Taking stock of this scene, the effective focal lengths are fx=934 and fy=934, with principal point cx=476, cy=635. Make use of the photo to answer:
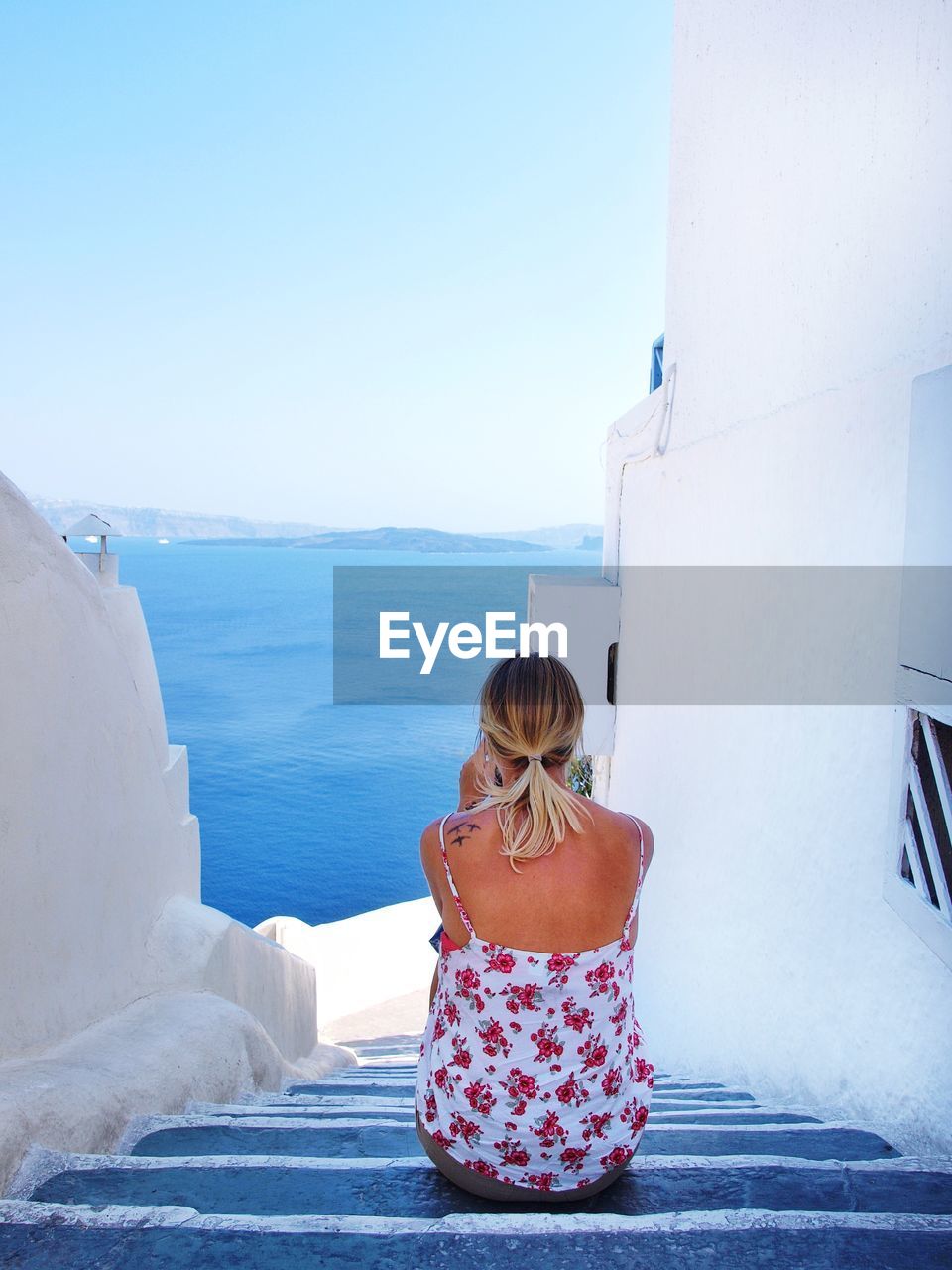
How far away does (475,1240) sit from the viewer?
177 centimetres

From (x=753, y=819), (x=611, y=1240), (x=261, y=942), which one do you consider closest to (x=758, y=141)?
(x=753, y=819)

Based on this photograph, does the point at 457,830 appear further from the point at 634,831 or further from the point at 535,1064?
the point at 535,1064

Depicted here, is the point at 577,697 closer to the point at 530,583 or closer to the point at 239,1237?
the point at 239,1237

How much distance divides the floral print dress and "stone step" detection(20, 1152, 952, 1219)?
118 mm

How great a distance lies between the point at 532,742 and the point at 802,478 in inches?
75.6

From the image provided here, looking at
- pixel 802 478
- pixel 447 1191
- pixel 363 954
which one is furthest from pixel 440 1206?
pixel 363 954

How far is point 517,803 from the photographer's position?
6.57 feet

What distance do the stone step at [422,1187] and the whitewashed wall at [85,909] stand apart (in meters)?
0.27

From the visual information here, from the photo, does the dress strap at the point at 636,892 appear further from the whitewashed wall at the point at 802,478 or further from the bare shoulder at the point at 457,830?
the whitewashed wall at the point at 802,478

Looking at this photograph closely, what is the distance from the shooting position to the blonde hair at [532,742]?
1.97m

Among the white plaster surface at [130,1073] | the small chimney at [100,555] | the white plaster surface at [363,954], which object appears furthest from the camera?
the white plaster surface at [363,954]

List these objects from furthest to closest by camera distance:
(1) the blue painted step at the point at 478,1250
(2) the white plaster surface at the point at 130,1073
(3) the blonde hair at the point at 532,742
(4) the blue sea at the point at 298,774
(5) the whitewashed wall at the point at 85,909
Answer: (4) the blue sea at the point at 298,774, (5) the whitewashed wall at the point at 85,909, (2) the white plaster surface at the point at 130,1073, (3) the blonde hair at the point at 532,742, (1) the blue painted step at the point at 478,1250

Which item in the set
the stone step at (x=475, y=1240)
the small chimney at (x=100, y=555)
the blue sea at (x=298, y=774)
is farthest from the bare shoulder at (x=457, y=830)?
the blue sea at (x=298, y=774)

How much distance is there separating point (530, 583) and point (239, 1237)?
5872 mm
